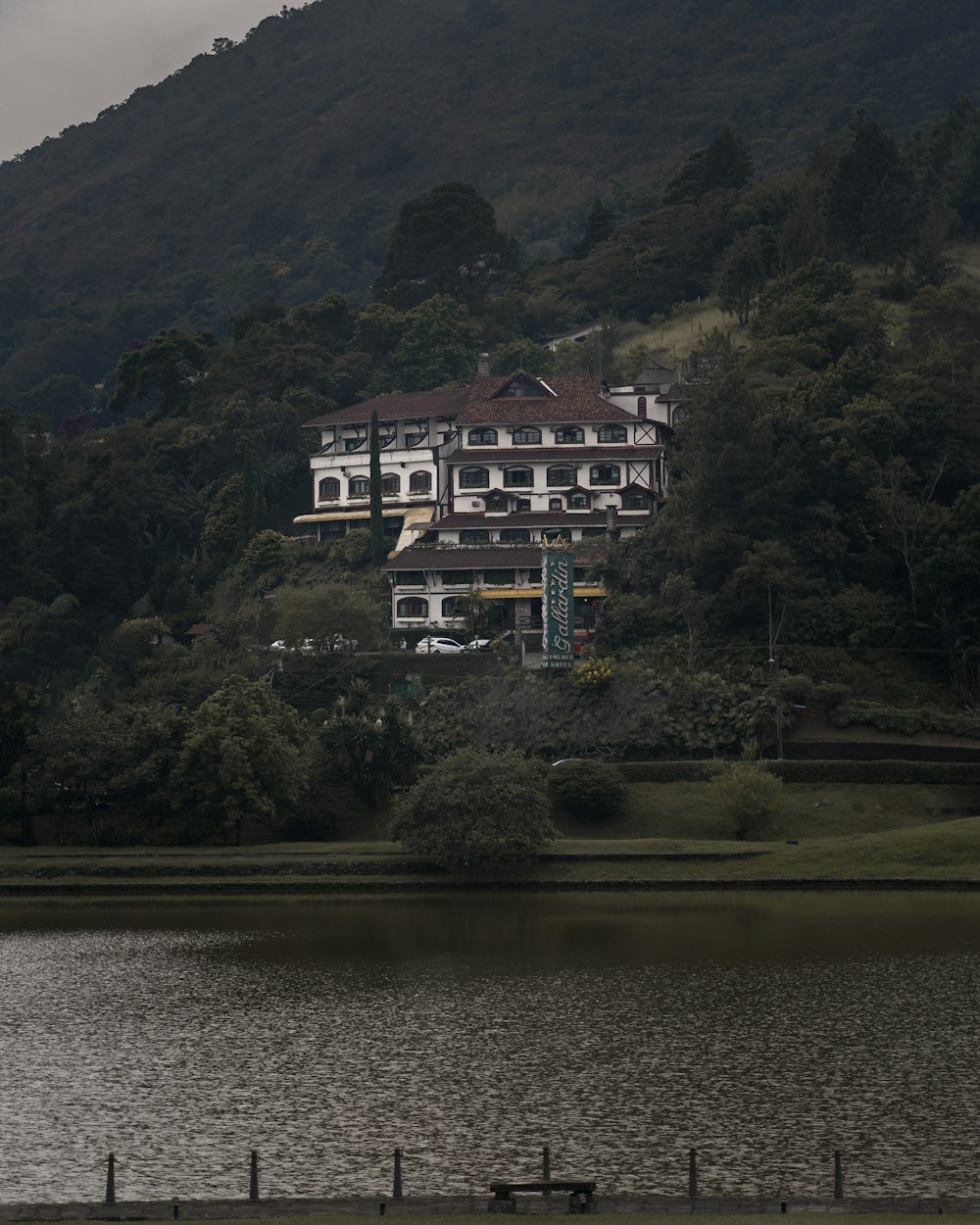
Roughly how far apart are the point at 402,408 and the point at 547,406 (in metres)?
12.1

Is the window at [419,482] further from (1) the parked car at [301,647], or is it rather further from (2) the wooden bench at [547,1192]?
(2) the wooden bench at [547,1192]

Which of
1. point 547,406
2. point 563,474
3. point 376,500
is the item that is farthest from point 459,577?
point 547,406

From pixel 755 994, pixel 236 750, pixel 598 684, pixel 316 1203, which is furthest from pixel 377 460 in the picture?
pixel 316 1203

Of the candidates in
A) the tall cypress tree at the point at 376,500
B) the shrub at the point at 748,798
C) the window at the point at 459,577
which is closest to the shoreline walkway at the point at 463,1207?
the shrub at the point at 748,798

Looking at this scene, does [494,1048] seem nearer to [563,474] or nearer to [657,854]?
[657,854]

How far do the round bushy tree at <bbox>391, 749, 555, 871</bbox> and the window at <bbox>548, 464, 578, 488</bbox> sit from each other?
47152mm

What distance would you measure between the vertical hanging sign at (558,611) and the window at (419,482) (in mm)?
33750

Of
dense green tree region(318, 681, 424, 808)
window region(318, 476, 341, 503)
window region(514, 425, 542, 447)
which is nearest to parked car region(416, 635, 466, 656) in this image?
dense green tree region(318, 681, 424, 808)

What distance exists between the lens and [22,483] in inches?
A: 5162

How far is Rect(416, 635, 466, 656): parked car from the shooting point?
9925 cm

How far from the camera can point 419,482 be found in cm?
12662

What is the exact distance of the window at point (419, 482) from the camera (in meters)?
126

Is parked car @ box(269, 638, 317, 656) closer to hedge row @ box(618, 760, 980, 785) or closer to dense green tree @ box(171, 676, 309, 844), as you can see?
dense green tree @ box(171, 676, 309, 844)

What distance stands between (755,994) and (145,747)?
39.5m
